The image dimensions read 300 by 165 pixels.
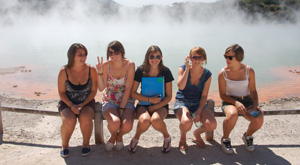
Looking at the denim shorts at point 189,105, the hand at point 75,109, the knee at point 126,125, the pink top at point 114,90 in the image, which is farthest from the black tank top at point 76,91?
the denim shorts at point 189,105

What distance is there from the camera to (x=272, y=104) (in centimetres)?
639

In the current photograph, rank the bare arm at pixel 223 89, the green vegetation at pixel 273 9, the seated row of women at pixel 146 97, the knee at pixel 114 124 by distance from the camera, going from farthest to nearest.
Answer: the green vegetation at pixel 273 9
the bare arm at pixel 223 89
the seated row of women at pixel 146 97
the knee at pixel 114 124

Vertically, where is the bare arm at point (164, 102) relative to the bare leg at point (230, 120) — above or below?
above

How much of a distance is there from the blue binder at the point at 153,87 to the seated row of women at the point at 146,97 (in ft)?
0.15

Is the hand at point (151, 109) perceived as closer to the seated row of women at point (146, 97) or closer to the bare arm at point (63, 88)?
the seated row of women at point (146, 97)

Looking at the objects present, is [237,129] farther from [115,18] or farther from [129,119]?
[115,18]

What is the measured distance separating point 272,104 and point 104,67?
15.2ft

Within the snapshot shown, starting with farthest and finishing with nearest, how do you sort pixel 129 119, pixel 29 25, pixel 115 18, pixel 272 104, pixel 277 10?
pixel 115 18
pixel 277 10
pixel 29 25
pixel 272 104
pixel 129 119

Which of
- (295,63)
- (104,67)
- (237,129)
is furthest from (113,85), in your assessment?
(295,63)

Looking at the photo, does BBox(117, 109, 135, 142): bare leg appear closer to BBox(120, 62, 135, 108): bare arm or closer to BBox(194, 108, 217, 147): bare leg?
BBox(120, 62, 135, 108): bare arm

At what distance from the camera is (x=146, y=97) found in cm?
332

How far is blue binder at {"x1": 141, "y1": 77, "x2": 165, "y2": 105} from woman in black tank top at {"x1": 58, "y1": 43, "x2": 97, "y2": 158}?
62 centimetres

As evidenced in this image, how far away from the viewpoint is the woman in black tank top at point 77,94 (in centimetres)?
313

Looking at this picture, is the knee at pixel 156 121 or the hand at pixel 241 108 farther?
the hand at pixel 241 108
